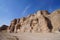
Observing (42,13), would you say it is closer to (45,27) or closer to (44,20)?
(44,20)

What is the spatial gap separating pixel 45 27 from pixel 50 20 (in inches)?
157

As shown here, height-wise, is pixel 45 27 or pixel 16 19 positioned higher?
pixel 16 19

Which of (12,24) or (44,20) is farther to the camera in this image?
(12,24)

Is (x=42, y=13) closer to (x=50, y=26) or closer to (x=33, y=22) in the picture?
(x=33, y=22)

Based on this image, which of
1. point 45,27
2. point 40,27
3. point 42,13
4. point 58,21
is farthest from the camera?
point 42,13

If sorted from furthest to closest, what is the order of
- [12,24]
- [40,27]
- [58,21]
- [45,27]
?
[12,24], [40,27], [45,27], [58,21]

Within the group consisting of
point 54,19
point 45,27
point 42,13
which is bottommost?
point 45,27

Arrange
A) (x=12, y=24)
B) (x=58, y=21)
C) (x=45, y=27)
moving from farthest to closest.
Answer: (x=12, y=24), (x=45, y=27), (x=58, y=21)

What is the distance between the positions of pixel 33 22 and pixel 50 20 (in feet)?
51.8

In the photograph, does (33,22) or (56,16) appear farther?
(33,22)

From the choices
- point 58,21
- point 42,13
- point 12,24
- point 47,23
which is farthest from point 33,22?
point 12,24

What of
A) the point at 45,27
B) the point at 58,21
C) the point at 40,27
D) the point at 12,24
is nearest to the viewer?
the point at 58,21

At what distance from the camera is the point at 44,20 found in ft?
180

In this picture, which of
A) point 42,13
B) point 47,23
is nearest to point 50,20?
point 47,23
